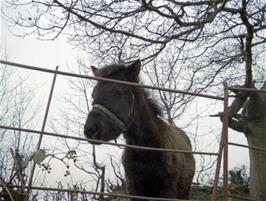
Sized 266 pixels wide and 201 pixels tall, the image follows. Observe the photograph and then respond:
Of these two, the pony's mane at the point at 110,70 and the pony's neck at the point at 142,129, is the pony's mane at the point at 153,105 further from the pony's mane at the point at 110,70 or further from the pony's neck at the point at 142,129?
the pony's mane at the point at 110,70

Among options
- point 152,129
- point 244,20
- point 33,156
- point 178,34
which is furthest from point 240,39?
point 33,156

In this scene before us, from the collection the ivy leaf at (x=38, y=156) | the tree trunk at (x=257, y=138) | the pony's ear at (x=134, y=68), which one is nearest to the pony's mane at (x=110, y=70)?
the pony's ear at (x=134, y=68)

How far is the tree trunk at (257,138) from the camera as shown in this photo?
38.4ft

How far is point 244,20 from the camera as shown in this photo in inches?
455

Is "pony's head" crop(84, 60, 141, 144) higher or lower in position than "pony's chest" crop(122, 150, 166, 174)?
higher

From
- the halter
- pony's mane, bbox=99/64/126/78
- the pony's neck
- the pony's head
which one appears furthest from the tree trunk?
the halter

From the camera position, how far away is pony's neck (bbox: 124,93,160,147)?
5.68 metres

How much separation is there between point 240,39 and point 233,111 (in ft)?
6.80

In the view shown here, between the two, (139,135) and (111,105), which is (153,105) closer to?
(139,135)

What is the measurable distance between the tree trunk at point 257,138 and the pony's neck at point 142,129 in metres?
6.79

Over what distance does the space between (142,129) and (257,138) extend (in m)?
7.23

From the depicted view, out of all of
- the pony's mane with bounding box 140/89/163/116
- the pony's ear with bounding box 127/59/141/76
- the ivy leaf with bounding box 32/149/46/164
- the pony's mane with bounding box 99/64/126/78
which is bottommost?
the ivy leaf with bounding box 32/149/46/164

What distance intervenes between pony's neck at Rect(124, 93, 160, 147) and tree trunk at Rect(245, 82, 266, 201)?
6787 millimetres

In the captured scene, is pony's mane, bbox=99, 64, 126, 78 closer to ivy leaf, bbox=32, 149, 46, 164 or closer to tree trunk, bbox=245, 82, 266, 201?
ivy leaf, bbox=32, 149, 46, 164
